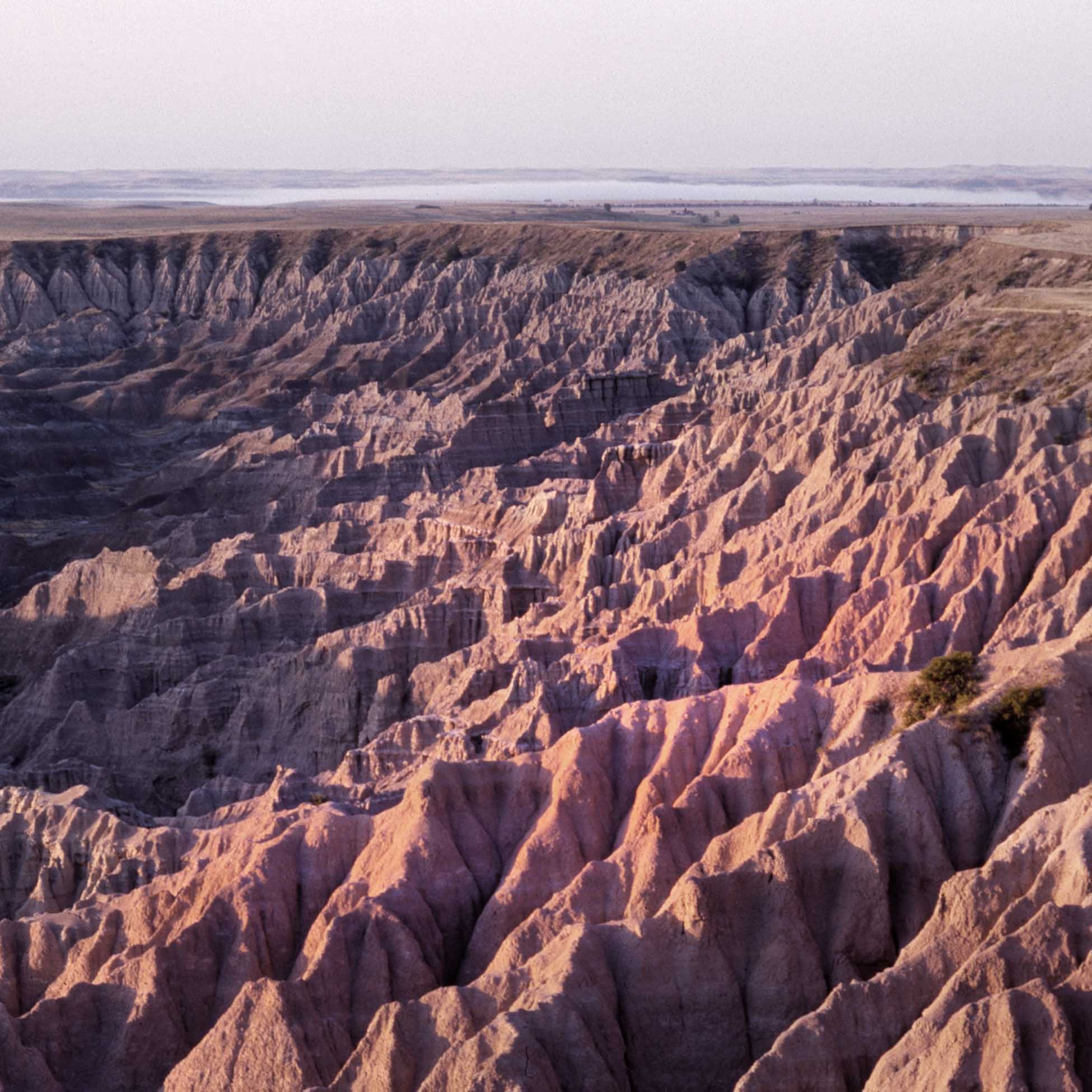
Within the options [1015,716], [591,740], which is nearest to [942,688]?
[1015,716]

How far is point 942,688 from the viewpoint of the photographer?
34094mm

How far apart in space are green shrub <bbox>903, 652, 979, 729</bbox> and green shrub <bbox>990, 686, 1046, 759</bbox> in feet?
3.64

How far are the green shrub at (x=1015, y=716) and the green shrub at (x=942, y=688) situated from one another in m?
1.11

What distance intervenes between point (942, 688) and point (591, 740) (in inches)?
244

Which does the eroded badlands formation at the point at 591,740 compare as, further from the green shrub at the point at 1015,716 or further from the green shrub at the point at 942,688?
the green shrub at the point at 942,688

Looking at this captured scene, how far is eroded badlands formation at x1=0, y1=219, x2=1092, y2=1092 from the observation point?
26.6m

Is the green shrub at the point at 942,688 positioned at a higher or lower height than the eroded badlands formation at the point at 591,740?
higher

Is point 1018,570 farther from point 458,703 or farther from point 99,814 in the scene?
point 99,814

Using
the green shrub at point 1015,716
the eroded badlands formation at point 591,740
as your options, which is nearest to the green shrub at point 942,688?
the eroded badlands formation at point 591,740

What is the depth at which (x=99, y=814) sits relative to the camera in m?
39.8

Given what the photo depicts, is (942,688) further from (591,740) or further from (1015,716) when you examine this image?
(591,740)

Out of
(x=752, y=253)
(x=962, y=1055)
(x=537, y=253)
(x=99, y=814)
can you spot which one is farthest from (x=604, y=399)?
(x=962, y=1055)

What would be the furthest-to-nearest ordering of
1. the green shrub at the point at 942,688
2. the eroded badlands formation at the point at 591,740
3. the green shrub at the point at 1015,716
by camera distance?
the green shrub at the point at 942,688 → the green shrub at the point at 1015,716 → the eroded badlands formation at the point at 591,740

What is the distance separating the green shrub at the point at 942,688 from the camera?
33531 millimetres
